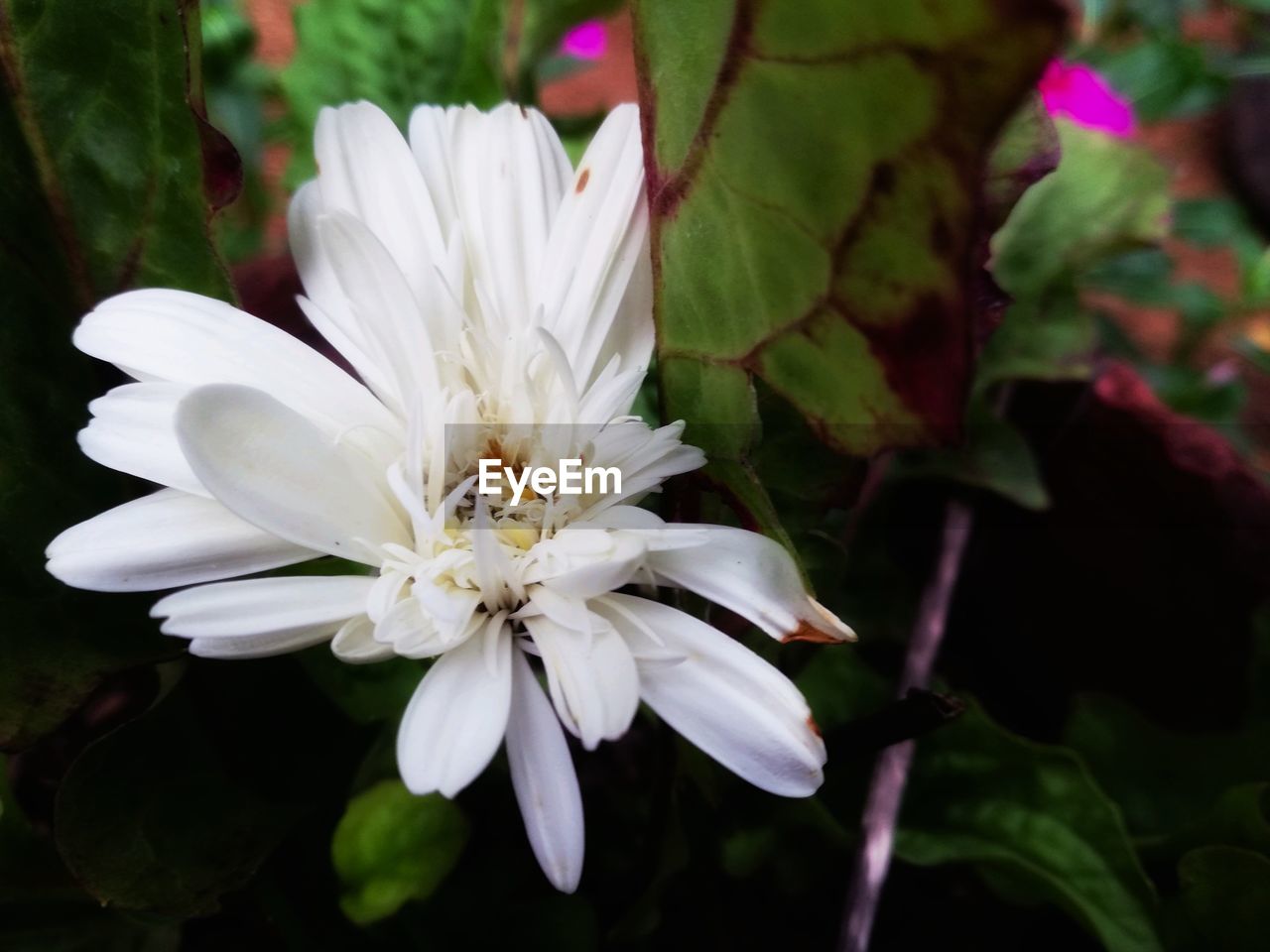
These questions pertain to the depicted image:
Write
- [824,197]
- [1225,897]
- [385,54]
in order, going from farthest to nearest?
[385,54]
[1225,897]
[824,197]

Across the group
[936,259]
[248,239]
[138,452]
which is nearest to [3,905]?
[138,452]

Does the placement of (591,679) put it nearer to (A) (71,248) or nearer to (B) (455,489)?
(B) (455,489)

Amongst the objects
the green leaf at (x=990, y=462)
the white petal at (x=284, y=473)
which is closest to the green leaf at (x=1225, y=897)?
the green leaf at (x=990, y=462)

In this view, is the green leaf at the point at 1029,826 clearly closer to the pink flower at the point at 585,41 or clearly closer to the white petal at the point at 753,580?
the white petal at the point at 753,580

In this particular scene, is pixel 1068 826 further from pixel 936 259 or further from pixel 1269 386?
pixel 1269 386

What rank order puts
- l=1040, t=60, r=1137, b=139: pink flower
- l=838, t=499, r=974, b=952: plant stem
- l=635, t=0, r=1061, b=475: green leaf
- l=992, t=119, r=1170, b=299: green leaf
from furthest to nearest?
l=1040, t=60, r=1137, b=139: pink flower → l=992, t=119, r=1170, b=299: green leaf → l=838, t=499, r=974, b=952: plant stem → l=635, t=0, r=1061, b=475: green leaf

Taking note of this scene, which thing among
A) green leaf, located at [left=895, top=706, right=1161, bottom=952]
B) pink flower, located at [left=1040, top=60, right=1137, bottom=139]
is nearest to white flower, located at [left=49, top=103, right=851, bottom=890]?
green leaf, located at [left=895, top=706, right=1161, bottom=952]

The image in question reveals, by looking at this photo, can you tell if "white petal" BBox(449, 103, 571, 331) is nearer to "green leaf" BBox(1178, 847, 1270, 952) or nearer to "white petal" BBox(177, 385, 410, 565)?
"white petal" BBox(177, 385, 410, 565)

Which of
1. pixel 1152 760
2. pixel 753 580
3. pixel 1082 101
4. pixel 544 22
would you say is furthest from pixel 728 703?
pixel 1082 101
